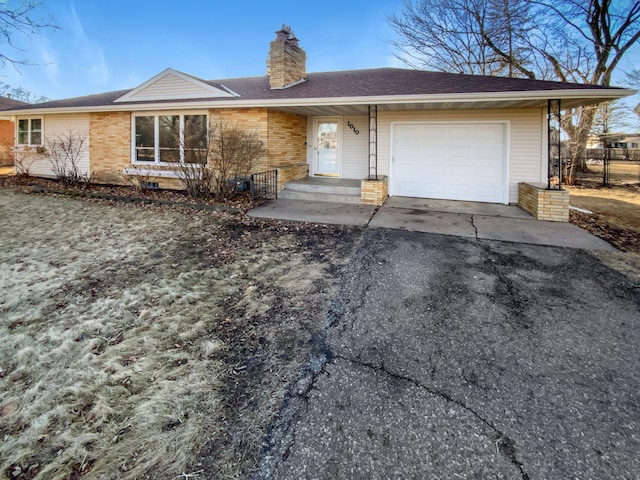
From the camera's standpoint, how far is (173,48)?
21.1m

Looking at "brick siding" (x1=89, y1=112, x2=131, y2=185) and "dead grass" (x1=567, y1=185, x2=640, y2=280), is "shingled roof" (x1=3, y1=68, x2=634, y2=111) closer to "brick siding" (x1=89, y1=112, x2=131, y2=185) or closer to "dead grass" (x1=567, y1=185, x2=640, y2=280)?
"brick siding" (x1=89, y1=112, x2=131, y2=185)

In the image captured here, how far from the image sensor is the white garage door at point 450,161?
376 inches

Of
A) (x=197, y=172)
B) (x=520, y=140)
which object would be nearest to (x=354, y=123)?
(x=520, y=140)

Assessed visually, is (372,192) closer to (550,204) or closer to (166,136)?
(550,204)

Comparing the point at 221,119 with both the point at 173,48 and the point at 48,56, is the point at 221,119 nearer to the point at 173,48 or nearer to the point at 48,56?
the point at 48,56

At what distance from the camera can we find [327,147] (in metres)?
12.0

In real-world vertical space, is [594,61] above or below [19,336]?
above

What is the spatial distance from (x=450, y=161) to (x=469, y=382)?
8.25 meters

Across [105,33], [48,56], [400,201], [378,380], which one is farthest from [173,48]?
[378,380]

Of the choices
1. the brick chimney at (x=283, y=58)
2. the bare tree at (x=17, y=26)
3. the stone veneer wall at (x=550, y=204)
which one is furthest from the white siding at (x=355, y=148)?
the bare tree at (x=17, y=26)

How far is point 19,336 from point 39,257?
8.16 feet

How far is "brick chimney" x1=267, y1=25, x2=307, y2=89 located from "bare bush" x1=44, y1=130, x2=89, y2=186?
6.85m

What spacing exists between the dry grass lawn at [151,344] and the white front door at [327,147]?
5.88 metres

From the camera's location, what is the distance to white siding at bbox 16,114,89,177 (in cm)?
1252
